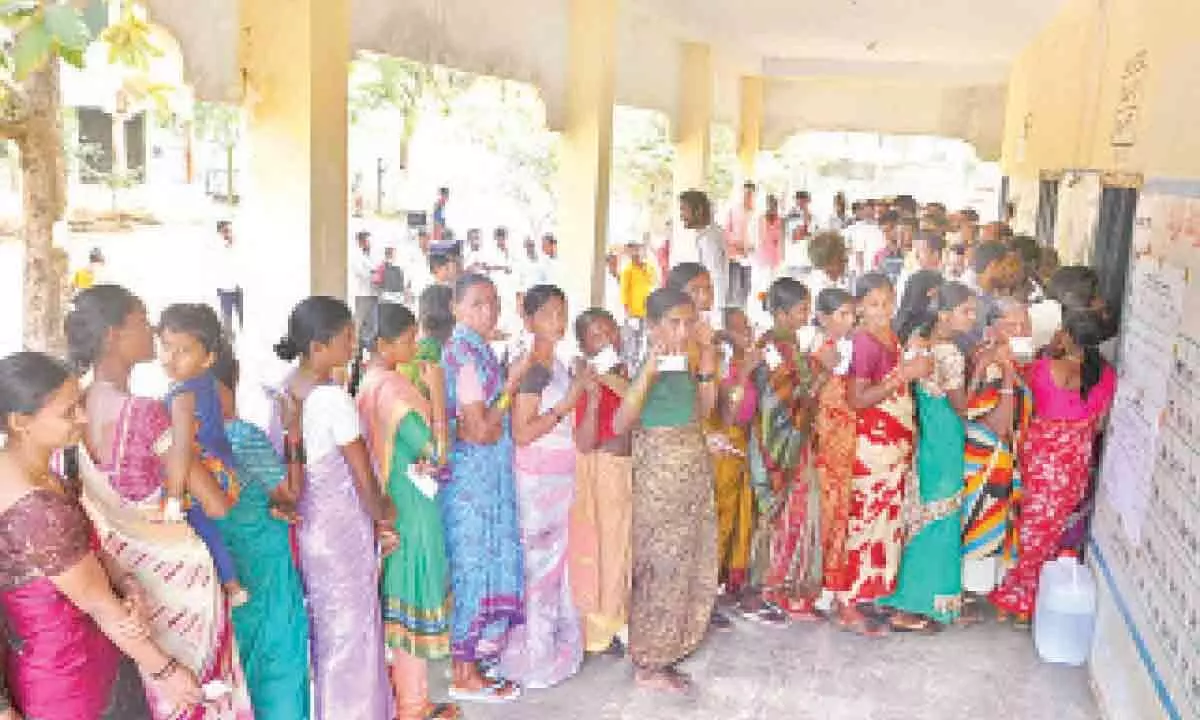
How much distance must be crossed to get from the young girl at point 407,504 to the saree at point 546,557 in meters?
Answer: 0.40

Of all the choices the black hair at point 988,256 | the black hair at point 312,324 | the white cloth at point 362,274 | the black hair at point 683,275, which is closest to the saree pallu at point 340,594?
the black hair at point 312,324

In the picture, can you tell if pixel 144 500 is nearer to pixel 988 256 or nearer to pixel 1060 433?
pixel 1060 433

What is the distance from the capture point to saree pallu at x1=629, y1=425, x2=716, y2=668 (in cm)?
363

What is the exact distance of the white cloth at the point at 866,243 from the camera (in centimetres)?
845

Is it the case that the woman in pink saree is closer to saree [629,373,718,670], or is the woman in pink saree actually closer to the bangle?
the bangle

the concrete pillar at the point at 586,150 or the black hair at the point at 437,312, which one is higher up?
the concrete pillar at the point at 586,150

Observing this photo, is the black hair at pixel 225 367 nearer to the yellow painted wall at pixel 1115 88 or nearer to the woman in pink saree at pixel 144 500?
the woman in pink saree at pixel 144 500

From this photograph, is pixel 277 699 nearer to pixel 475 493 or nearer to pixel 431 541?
pixel 431 541

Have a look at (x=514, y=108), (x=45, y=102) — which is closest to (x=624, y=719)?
(x=45, y=102)

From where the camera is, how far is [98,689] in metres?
2.30

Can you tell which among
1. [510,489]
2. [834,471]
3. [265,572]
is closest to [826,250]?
[834,471]

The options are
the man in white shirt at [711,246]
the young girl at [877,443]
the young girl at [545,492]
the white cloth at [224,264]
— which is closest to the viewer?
the young girl at [545,492]

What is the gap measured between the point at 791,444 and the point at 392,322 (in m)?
1.84

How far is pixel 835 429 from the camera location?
4.11 m
